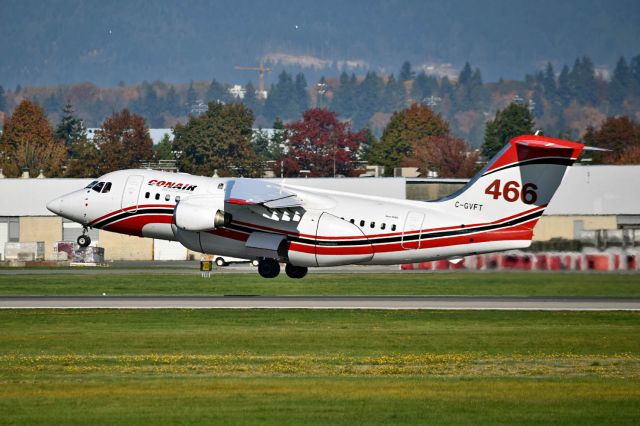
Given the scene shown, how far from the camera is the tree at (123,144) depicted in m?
159

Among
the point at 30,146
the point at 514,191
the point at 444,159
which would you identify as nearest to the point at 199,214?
the point at 514,191

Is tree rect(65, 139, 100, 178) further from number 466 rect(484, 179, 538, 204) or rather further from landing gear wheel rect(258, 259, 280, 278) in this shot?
number 466 rect(484, 179, 538, 204)

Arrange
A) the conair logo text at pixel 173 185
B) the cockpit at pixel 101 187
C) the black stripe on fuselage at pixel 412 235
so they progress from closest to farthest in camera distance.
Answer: the black stripe on fuselage at pixel 412 235
the conair logo text at pixel 173 185
the cockpit at pixel 101 187

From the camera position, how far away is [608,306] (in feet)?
156

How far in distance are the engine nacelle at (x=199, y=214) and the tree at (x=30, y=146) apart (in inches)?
4128

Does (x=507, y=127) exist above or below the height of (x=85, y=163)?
above

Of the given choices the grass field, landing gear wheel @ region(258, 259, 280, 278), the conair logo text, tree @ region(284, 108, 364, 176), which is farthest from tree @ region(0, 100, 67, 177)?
the grass field

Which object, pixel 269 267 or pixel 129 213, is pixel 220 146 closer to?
pixel 129 213

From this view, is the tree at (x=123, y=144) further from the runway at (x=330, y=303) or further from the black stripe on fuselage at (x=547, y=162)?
the black stripe on fuselage at (x=547, y=162)

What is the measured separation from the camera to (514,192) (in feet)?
163

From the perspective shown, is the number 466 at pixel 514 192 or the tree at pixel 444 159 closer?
the number 466 at pixel 514 192

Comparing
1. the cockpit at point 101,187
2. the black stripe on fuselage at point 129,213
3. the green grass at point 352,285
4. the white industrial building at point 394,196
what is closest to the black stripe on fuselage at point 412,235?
the black stripe on fuselage at point 129,213

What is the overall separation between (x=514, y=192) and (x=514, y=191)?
5 centimetres

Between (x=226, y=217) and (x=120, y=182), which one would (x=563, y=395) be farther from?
(x=120, y=182)
